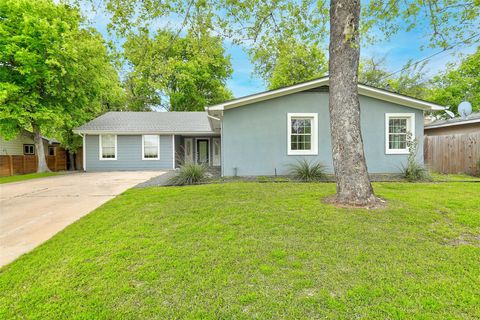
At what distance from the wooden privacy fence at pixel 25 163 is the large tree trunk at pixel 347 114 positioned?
694 inches

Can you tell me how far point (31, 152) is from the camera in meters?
16.2

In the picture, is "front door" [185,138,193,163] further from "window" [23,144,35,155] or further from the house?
the house

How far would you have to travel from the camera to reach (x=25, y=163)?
571 inches

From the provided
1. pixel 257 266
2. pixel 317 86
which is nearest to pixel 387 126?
pixel 317 86

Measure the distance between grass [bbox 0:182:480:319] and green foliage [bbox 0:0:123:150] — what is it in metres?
10.1

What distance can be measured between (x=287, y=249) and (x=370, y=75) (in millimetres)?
25946

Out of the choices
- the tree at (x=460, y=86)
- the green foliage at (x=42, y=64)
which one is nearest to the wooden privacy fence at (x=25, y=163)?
the green foliage at (x=42, y=64)

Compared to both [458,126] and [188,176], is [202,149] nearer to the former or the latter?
[188,176]

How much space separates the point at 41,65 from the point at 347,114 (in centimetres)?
1417

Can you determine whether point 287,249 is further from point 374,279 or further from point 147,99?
point 147,99

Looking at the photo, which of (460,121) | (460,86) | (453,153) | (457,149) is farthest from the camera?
(460,86)

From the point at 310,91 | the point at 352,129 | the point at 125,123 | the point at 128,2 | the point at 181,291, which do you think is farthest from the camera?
the point at 125,123

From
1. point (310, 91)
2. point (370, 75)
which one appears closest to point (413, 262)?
point (310, 91)

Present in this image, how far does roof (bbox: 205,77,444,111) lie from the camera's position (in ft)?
28.7
